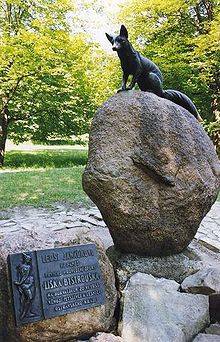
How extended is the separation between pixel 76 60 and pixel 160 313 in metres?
12.0

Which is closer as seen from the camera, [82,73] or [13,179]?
[13,179]

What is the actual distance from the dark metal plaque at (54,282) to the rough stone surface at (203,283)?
0.90m

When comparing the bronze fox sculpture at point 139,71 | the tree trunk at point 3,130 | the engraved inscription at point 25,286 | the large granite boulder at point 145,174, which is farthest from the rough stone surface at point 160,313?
the tree trunk at point 3,130

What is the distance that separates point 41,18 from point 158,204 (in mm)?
11920

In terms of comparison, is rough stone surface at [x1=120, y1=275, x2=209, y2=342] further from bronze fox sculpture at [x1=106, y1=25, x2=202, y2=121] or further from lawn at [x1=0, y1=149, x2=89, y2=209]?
lawn at [x1=0, y1=149, x2=89, y2=209]

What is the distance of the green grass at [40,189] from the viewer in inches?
289

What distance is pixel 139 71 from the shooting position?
3.75 meters

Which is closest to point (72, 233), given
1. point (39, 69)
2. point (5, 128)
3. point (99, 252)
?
point (99, 252)

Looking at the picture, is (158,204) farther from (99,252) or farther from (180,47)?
(180,47)

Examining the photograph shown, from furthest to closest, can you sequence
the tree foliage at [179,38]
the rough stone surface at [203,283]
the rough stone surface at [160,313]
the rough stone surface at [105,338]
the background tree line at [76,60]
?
the tree foliage at [179,38] → the background tree line at [76,60] → the rough stone surface at [203,283] → the rough stone surface at [160,313] → the rough stone surface at [105,338]

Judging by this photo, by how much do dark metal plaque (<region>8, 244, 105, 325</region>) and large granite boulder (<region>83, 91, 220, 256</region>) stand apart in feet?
1.95

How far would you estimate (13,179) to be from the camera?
31.3ft

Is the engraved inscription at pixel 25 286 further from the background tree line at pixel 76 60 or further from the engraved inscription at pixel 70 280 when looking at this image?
the background tree line at pixel 76 60

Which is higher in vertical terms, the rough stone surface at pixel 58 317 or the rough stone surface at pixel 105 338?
the rough stone surface at pixel 58 317
